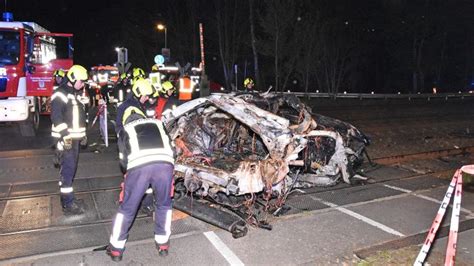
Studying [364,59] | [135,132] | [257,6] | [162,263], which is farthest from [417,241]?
[364,59]

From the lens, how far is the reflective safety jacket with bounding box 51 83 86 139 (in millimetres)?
5836

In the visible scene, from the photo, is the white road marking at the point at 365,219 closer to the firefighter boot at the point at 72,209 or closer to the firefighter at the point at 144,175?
the firefighter at the point at 144,175

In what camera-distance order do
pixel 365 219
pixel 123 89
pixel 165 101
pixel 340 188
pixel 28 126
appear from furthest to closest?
1. pixel 28 126
2. pixel 123 89
3. pixel 165 101
4. pixel 340 188
5. pixel 365 219

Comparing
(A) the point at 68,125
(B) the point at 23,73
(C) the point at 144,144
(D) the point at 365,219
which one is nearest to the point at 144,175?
(C) the point at 144,144

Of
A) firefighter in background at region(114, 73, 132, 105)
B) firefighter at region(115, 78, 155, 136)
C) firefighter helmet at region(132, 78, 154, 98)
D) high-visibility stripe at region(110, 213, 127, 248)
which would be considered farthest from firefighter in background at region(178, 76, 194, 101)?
high-visibility stripe at region(110, 213, 127, 248)

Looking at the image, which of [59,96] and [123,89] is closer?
[59,96]

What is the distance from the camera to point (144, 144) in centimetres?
457

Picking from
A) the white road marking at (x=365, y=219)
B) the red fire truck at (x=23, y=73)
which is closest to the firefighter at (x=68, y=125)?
the white road marking at (x=365, y=219)

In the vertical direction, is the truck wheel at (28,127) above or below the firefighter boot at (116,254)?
above

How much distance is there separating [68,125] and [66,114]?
0.15 meters

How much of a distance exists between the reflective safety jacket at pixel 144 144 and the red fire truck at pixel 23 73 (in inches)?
302

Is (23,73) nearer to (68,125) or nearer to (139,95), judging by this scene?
(68,125)

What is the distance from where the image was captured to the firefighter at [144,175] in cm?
454

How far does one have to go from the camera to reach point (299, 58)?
95.5 ft
